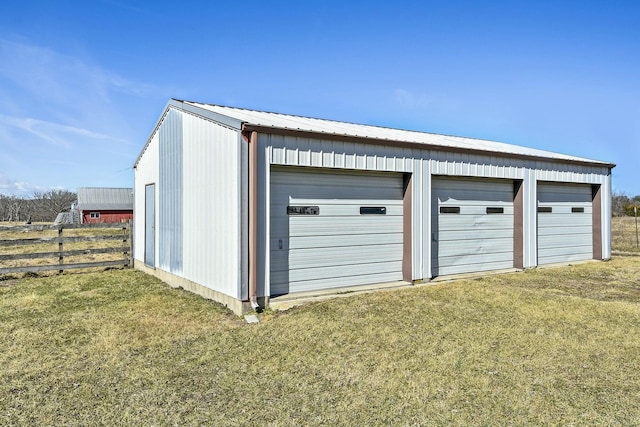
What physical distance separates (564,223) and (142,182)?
40.5 ft

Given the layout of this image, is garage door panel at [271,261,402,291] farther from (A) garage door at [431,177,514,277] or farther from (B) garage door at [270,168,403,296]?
(A) garage door at [431,177,514,277]

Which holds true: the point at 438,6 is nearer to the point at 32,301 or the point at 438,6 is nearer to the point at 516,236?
the point at 516,236

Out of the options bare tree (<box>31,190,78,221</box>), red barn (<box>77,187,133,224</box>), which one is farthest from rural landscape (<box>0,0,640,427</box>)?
bare tree (<box>31,190,78,221</box>)

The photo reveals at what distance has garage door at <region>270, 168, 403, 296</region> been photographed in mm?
7191

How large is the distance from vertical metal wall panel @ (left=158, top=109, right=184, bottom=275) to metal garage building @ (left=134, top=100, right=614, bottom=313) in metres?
0.04

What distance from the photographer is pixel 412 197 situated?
336 inches

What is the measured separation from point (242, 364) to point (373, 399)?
1.55 metres

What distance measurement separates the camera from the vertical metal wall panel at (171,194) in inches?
348

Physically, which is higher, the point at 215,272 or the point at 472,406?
the point at 215,272

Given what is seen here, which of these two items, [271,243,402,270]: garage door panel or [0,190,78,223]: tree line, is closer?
[271,243,402,270]: garage door panel

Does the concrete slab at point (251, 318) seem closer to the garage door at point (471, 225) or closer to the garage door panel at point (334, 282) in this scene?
the garage door panel at point (334, 282)

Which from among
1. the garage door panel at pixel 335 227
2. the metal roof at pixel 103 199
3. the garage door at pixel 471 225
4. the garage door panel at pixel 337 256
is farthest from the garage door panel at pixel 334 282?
the metal roof at pixel 103 199

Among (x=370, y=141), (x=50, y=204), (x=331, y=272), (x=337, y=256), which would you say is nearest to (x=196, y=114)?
(x=370, y=141)

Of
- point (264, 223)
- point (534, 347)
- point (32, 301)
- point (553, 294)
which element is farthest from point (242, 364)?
point (553, 294)
